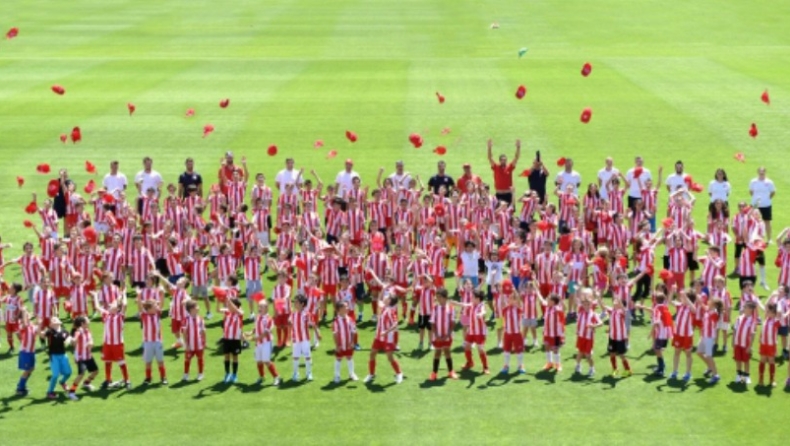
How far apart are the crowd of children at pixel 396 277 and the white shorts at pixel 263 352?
3 cm

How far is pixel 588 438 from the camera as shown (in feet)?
59.4

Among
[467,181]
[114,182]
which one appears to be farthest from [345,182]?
[114,182]

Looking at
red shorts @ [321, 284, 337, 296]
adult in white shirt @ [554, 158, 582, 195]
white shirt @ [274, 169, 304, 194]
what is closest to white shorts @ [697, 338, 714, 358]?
red shorts @ [321, 284, 337, 296]

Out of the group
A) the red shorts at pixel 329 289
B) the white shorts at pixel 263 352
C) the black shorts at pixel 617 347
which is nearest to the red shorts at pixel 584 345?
the black shorts at pixel 617 347

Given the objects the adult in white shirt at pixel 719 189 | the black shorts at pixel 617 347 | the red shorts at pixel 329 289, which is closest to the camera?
the black shorts at pixel 617 347

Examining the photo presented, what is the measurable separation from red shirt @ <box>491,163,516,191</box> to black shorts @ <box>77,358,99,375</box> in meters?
11.3

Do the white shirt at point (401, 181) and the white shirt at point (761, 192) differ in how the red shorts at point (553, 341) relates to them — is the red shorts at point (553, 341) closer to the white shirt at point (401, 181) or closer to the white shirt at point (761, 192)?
the white shirt at point (401, 181)

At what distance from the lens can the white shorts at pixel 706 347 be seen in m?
20.2

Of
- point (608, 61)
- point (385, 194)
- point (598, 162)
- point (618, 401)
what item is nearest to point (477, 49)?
point (608, 61)

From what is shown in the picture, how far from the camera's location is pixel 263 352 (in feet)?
66.6

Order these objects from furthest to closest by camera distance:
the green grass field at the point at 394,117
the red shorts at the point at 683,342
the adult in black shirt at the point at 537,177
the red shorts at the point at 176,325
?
the adult in black shirt at the point at 537,177
the red shorts at the point at 176,325
the red shorts at the point at 683,342
the green grass field at the point at 394,117

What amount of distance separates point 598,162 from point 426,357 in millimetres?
15786

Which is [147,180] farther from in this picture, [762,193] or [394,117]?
[394,117]

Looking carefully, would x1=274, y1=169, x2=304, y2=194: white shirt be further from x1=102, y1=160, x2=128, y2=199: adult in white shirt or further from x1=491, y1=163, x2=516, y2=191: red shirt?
x1=491, y1=163, x2=516, y2=191: red shirt
